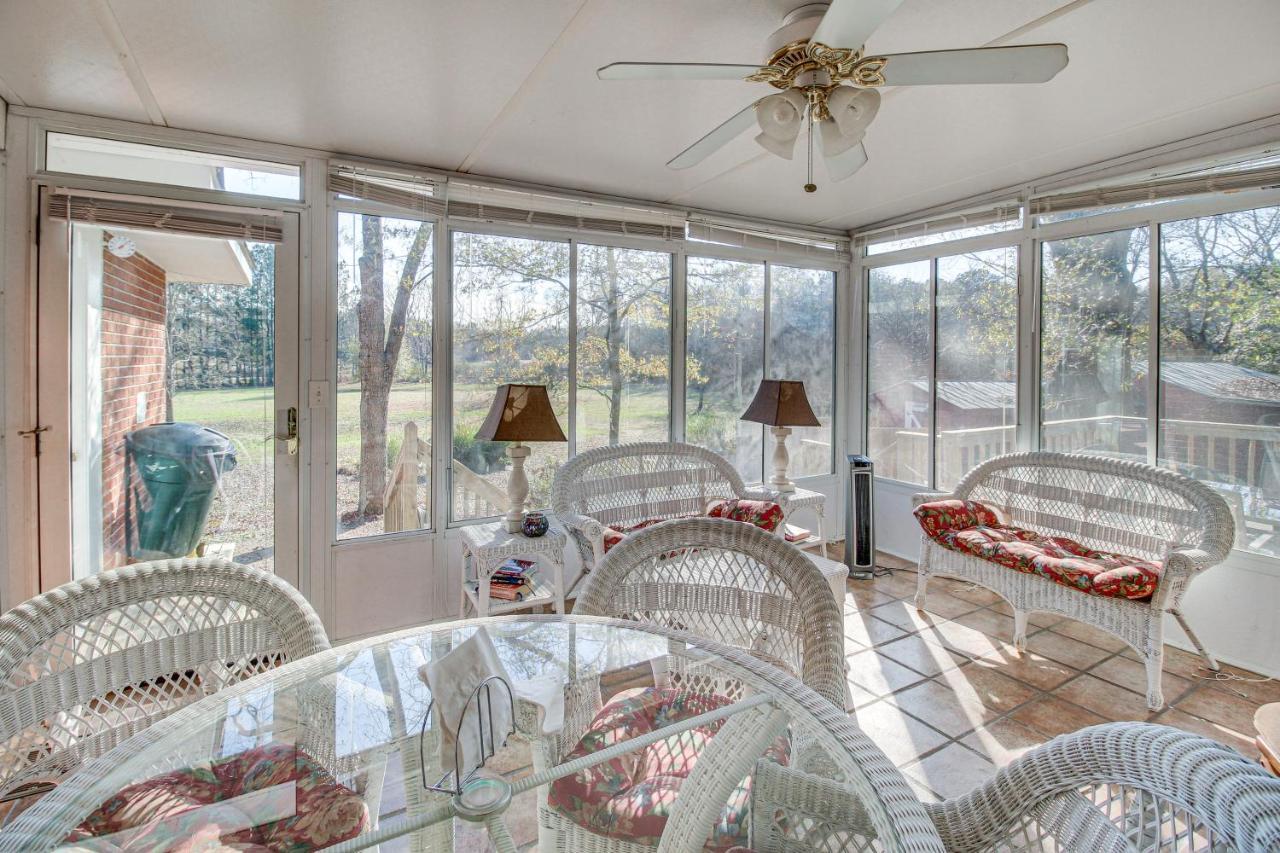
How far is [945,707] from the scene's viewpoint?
252 centimetres

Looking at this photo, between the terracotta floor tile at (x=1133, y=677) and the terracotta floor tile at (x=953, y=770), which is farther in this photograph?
the terracotta floor tile at (x=1133, y=677)

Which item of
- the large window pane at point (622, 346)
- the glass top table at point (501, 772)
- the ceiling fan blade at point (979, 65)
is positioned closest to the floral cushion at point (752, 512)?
the large window pane at point (622, 346)

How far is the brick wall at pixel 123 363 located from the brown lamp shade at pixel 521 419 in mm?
1460

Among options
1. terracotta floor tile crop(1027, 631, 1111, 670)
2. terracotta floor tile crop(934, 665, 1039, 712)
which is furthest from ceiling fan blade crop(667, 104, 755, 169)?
terracotta floor tile crop(1027, 631, 1111, 670)

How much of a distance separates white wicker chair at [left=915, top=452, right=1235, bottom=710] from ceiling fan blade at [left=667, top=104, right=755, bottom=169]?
8.09 feet

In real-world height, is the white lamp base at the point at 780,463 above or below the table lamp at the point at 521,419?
below

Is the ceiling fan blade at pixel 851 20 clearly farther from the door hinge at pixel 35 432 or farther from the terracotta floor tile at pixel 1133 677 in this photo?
the door hinge at pixel 35 432

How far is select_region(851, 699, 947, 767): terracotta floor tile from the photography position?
2.23 meters

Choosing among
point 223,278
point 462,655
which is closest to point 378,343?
point 223,278

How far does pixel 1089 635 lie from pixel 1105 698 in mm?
797

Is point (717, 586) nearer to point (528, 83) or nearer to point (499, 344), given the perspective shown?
point (528, 83)

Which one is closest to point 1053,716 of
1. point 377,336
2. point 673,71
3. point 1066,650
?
point 1066,650

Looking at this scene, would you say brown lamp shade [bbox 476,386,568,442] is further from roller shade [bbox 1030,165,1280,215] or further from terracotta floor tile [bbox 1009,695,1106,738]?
roller shade [bbox 1030,165,1280,215]

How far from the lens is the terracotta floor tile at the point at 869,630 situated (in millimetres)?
3162
